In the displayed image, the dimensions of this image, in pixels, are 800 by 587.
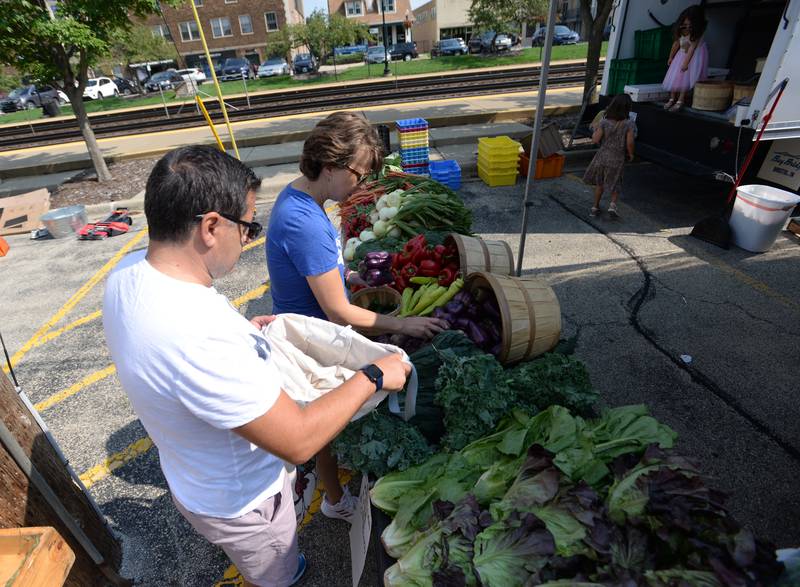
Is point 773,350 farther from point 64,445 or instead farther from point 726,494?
point 64,445

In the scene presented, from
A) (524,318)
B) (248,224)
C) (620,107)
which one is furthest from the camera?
(620,107)

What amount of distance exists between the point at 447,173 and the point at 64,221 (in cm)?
712

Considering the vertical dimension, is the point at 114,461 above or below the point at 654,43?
below

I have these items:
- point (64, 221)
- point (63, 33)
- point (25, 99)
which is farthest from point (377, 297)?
point (25, 99)

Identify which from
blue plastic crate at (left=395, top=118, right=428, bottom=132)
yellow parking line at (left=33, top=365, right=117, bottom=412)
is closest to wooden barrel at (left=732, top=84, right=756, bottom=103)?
blue plastic crate at (left=395, top=118, right=428, bottom=132)

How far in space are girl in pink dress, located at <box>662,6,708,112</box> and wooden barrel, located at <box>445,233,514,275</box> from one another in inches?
214

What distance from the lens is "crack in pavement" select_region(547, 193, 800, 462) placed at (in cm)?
318

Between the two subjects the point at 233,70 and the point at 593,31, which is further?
the point at 233,70

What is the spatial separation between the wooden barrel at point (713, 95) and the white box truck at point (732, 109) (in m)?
0.10

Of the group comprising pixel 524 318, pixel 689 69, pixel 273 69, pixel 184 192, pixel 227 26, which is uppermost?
pixel 227 26

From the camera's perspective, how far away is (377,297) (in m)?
3.28

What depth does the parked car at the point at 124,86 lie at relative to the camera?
3250cm

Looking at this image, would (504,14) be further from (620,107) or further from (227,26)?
(227,26)

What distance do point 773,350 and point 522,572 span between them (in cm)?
400
